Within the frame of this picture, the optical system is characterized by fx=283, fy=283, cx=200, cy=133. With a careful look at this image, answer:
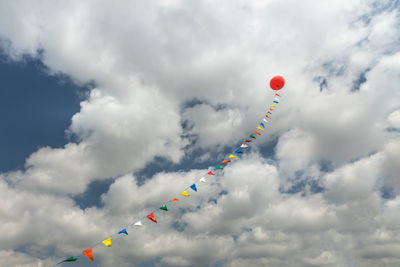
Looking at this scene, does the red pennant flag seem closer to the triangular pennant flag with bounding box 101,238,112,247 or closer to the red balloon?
Answer: the triangular pennant flag with bounding box 101,238,112,247

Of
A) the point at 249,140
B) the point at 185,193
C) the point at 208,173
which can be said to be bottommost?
the point at 185,193

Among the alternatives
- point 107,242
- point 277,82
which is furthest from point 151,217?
point 277,82

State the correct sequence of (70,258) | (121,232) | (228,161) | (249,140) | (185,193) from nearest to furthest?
(70,258), (121,232), (185,193), (228,161), (249,140)

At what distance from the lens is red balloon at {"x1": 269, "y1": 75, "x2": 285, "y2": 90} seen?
4100 cm

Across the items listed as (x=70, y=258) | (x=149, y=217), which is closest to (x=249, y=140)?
(x=149, y=217)

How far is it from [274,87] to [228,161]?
13614mm

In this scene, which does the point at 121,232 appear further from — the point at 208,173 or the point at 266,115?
the point at 266,115

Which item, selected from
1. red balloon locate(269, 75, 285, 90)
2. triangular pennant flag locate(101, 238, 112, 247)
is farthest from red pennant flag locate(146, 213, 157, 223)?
red balloon locate(269, 75, 285, 90)

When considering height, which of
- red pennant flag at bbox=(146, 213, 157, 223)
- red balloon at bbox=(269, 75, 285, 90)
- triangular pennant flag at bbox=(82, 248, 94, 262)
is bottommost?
triangular pennant flag at bbox=(82, 248, 94, 262)

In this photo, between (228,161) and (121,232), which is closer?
(121,232)

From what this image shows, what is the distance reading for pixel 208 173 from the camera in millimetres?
35156

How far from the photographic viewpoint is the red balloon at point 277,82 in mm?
41000

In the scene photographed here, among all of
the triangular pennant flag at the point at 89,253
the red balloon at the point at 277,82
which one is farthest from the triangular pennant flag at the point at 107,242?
the red balloon at the point at 277,82

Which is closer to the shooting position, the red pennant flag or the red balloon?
the red pennant flag
